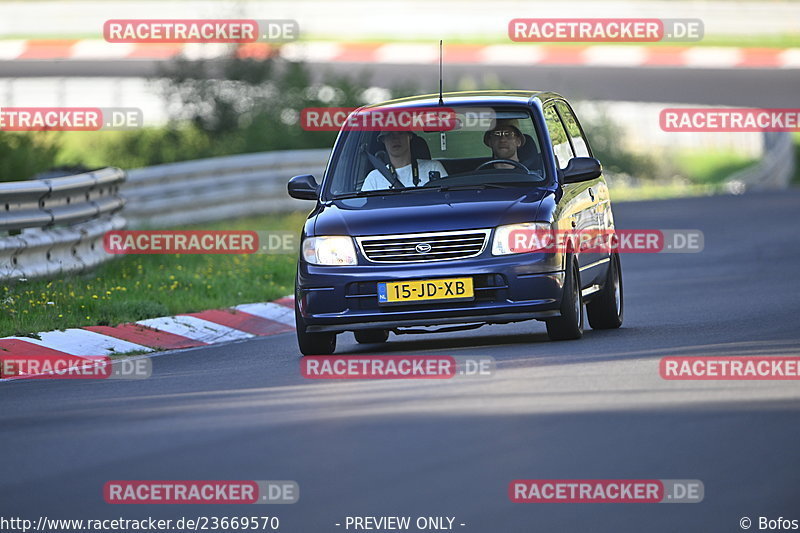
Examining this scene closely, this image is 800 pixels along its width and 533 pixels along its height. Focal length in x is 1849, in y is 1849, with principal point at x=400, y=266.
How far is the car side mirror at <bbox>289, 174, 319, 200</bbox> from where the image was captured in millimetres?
12852

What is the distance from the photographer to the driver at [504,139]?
42.0 ft

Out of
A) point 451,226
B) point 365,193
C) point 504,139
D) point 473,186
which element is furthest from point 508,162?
point 451,226

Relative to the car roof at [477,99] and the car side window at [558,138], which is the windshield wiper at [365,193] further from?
the car side window at [558,138]

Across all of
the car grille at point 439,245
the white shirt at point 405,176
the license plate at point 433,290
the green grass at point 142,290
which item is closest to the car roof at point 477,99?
the white shirt at point 405,176

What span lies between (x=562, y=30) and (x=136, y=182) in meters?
27.6

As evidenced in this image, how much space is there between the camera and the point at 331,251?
1198 centimetres

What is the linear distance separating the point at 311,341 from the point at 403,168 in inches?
56.9

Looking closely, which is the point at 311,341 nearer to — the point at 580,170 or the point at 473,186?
the point at 473,186

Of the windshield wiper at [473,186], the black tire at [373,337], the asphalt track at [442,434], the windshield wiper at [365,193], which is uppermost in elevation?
the windshield wiper at [473,186]

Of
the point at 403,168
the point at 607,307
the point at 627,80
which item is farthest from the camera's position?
the point at 627,80

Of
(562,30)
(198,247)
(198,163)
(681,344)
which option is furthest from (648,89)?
(681,344)

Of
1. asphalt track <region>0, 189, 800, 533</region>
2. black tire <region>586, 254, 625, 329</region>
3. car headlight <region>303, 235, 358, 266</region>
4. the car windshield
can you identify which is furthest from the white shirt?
black tire <region>586, 254, 625, 329</region>

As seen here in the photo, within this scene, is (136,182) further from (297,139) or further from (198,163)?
(297,139)

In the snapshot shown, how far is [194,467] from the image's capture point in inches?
309
